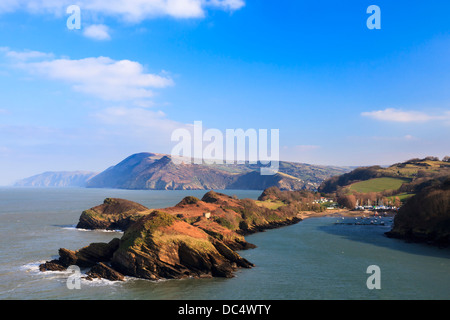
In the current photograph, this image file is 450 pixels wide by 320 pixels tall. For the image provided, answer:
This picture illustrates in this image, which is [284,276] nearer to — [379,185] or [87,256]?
[87,256]

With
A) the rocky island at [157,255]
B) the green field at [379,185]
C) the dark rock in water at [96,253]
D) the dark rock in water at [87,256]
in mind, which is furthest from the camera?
the green field at [379,185]

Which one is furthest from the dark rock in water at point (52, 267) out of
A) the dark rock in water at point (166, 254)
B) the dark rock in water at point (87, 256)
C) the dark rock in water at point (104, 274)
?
the dark rock in water at point (166, 254)

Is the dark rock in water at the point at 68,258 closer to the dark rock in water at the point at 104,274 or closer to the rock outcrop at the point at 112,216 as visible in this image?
the dark rock in water at the point at 104,274

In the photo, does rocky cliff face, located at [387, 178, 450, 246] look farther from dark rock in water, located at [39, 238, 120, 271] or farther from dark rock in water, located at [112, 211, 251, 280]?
dark rock in water, located at [39, 238, 120, 271]

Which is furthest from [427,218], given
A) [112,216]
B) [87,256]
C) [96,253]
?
[112,216]

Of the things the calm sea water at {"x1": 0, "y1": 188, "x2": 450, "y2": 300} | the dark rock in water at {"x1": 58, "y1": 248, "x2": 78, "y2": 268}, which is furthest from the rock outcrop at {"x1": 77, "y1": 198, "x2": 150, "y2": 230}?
the dark rock in water at {"x1": 58, "y1": 248, "x2": 78, "y2": 268}
